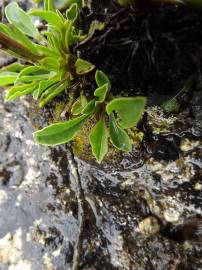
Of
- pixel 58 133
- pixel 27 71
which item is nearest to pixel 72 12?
pixel 27 71

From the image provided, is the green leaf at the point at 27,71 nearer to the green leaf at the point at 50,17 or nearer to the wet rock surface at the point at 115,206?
the green leaf at the point at 50,17

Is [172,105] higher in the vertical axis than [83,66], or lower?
lower

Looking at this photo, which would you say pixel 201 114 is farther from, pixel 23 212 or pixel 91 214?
pixel 23 212

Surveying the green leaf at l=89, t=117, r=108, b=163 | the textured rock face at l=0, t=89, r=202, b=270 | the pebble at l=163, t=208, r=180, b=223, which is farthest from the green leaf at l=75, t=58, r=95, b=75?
the pebble at l=163, t=208, r=180, b=223

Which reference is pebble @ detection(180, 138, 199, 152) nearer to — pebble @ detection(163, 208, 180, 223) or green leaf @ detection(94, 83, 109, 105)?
pebble @ detection(163, 208, 180, 223)

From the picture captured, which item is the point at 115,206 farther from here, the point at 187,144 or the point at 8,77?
the point at 8,77

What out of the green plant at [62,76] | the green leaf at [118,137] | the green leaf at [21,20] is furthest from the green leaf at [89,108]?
the green leaf at [21,20]
